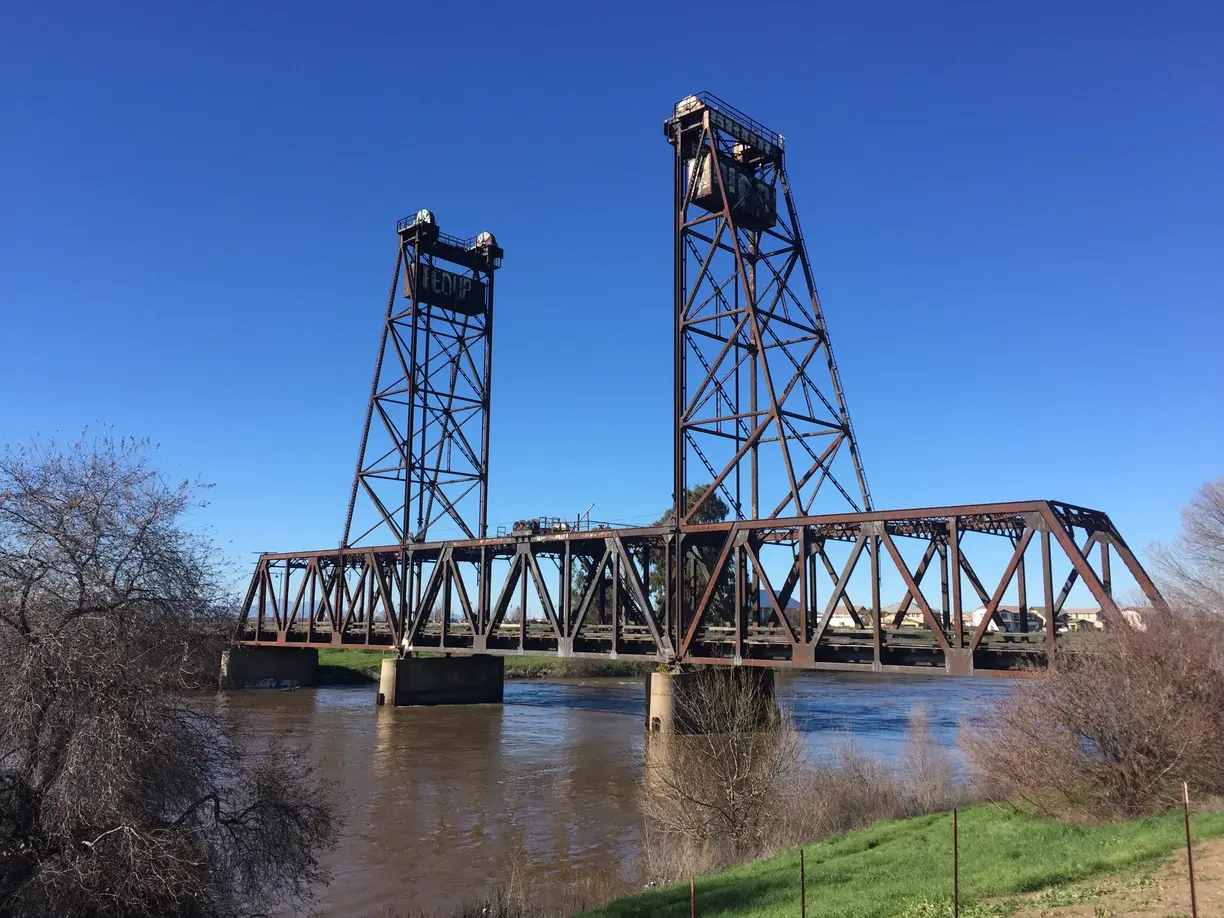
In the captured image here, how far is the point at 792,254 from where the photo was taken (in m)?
35.3

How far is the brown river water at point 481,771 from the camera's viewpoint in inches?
665

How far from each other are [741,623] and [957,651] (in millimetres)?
7764

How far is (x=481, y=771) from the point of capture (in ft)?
91.2

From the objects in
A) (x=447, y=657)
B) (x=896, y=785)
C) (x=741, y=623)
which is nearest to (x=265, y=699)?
(x=447, y=657)

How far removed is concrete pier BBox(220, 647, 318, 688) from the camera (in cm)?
5566

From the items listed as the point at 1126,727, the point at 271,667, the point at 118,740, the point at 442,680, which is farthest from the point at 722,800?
the point at 271,667

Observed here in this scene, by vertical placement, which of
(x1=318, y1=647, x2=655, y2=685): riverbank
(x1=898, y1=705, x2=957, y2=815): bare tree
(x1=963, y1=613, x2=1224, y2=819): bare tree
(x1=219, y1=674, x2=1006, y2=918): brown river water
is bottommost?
(x1=219, y1=674, x2=1006, y2=918): brown river water

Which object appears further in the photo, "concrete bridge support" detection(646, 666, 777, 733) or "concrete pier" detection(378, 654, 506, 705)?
"concrete pier" detection(378, 654, 506, 705)

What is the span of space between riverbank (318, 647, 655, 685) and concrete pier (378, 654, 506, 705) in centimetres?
1463

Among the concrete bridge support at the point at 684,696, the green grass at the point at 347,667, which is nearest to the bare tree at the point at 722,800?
the concrete bridge support at the point at 684,696

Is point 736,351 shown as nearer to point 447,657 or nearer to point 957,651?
point 957,651

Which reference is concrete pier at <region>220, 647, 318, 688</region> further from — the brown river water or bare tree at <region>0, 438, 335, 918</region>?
bare tree at <region>0, 438, 335, 918</region>

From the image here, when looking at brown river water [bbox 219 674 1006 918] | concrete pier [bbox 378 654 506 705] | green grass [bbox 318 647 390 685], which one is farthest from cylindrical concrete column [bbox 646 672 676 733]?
green grass [bbox 318 647 390 685]

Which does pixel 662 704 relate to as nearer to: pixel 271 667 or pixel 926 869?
pixel 926 869
